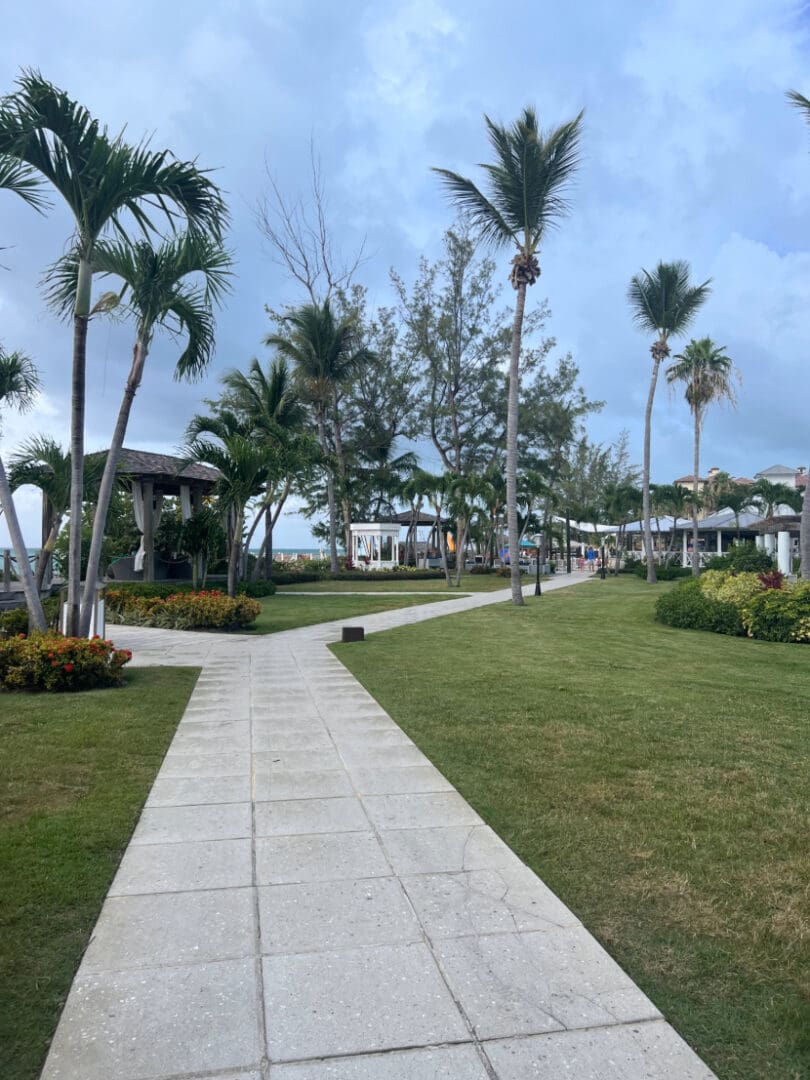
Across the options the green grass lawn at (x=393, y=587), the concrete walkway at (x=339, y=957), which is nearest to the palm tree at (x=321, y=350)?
the green grass lawn at (x=393, y=587)

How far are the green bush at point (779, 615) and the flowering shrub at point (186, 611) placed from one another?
29.7 ft

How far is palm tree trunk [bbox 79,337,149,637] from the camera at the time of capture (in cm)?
845

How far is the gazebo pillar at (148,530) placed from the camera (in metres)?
20.3

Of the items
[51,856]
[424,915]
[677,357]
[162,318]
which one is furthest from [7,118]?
[677,357]

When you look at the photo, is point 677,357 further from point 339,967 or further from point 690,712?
point 339,967

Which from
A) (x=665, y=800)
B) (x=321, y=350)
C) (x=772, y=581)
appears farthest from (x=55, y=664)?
(x=321, y=350)

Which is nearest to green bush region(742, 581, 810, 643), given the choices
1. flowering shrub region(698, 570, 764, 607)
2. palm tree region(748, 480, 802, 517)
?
flowering shrub region(698, 570, 764, 607)

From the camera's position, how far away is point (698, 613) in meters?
14.4

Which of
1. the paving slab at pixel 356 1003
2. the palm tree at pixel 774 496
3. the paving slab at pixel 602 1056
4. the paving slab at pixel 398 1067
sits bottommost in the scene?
the paving slab at pixel 602 1056

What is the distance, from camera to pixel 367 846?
379cm

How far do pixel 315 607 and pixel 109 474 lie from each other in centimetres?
1025

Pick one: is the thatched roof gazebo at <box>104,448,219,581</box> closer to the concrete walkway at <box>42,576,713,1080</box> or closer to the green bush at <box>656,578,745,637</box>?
the green bush at <box>656,578,745,637</box>

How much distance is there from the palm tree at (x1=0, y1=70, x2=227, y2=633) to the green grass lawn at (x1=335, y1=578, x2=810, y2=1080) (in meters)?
4.33

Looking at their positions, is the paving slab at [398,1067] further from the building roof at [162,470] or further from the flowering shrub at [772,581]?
the building roof at [162,470]
